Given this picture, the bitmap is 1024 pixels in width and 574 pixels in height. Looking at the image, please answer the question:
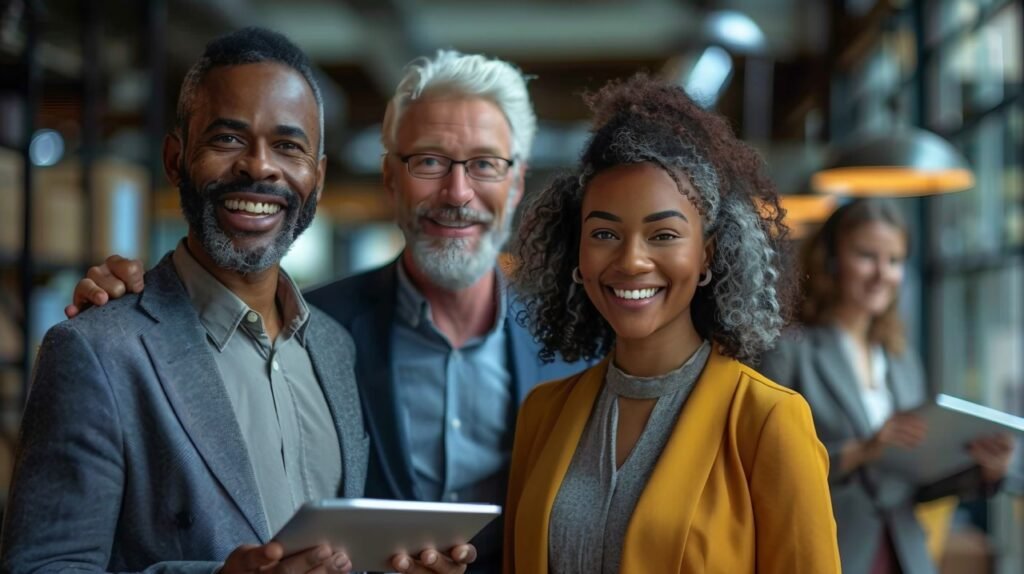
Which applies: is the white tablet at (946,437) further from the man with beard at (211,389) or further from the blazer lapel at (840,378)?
the man with beard at (211,389)

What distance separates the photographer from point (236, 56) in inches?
72.4

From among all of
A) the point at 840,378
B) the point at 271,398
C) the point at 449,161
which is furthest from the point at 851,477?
the point at 271,398

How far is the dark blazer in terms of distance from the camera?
2271 mm

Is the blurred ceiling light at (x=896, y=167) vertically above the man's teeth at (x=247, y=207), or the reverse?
the blurred ceiling light at (x=896, y=167)

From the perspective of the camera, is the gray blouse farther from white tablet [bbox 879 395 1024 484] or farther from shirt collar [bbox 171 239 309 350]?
white tablet [bbox 879 395 1024 484]

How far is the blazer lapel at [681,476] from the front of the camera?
1.63 meters

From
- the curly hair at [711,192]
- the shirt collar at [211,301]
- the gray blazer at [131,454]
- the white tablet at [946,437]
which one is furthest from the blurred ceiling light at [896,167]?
the gray blazer at [131,454]

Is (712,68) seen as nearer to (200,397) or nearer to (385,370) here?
(385,370)

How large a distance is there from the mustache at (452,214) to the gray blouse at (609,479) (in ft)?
2.33

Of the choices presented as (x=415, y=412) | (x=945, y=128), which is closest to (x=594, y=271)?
(x=415, y=412)

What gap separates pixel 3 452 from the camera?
454 centimetres

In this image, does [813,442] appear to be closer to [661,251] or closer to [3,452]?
[661,251]

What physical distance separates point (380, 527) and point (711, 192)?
746mm

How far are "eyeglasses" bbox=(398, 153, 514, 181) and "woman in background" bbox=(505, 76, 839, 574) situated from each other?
1.74ft
